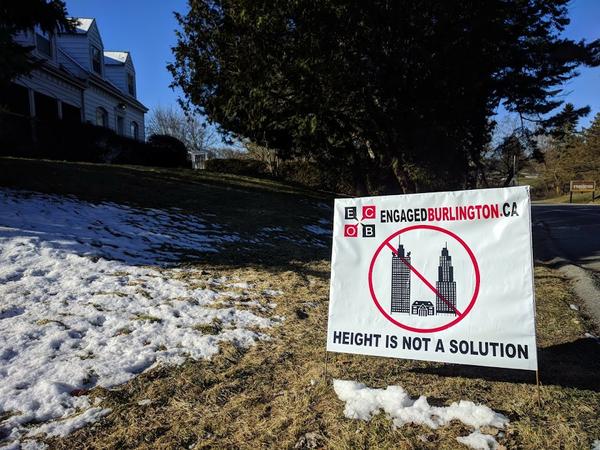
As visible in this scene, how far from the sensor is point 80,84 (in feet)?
70.6

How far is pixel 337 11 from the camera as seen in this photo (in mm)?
10703

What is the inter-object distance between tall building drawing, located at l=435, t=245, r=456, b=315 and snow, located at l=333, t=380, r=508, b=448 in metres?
0.64

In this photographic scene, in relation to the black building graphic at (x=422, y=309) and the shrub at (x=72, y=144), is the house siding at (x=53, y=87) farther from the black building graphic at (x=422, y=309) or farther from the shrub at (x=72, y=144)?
the black building graphic at (x=422, y=309)

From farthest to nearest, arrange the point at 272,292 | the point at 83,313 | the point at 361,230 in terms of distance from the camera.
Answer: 1. the point at 272,292
2. the point at 83,313
3. the point at 361,230

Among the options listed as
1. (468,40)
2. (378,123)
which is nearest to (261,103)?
(378,123)

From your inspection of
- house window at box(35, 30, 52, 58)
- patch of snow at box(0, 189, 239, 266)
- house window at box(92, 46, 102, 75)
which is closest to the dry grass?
patch of snow at box(0, 189, 239, 266)

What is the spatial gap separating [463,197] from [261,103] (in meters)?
11.6

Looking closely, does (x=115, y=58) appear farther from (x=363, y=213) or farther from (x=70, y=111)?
(x=363, y=213)

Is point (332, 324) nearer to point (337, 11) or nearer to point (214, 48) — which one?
point (337, 11)

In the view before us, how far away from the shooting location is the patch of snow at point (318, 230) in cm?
1101

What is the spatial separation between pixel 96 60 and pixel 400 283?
85.6ft

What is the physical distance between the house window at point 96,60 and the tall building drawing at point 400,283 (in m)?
25.2

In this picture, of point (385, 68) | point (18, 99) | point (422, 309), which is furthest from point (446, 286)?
point (18, 99)

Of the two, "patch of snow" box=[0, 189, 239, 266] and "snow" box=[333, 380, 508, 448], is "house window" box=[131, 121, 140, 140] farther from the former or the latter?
"snow" box=[333, 380, 508, 448]
